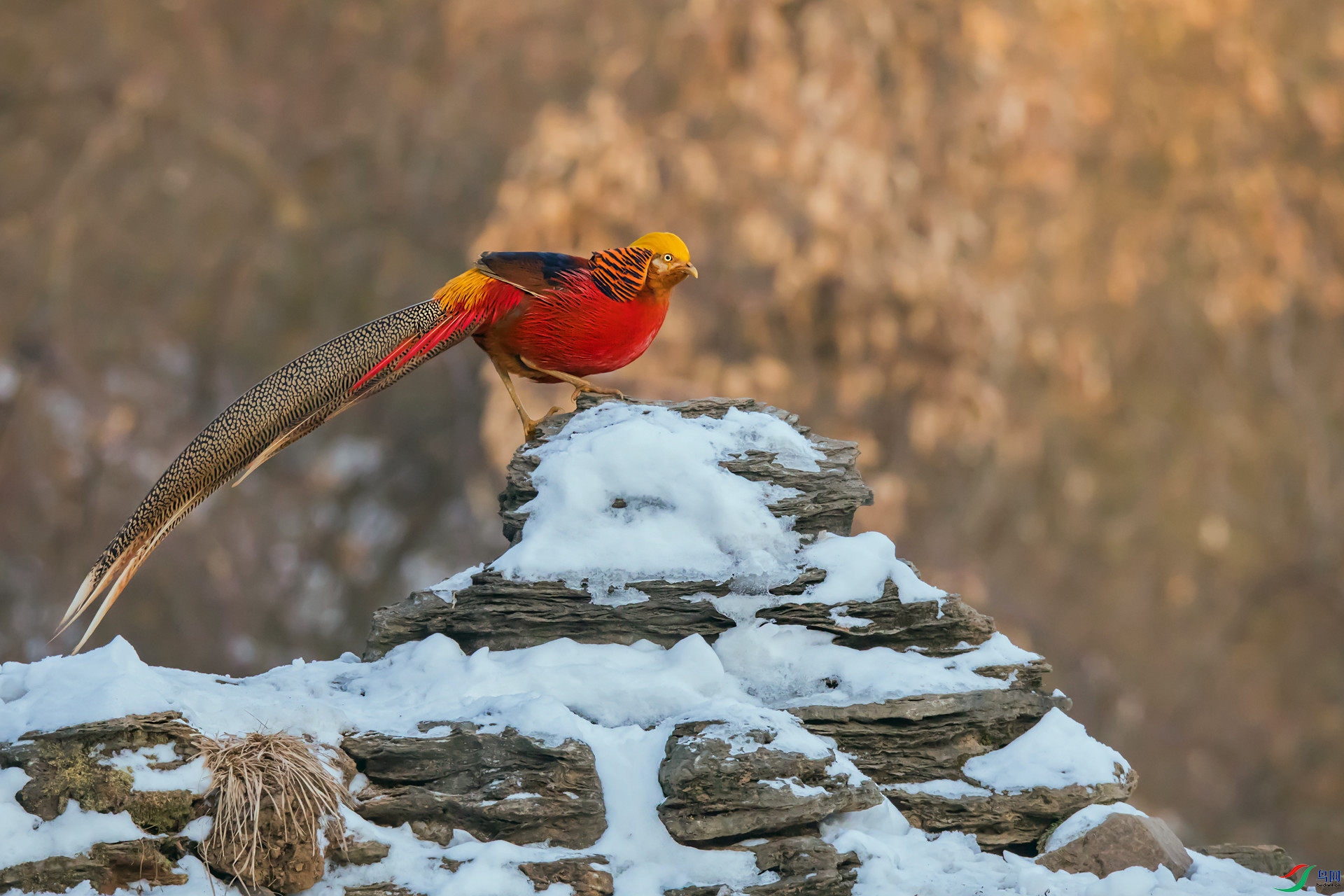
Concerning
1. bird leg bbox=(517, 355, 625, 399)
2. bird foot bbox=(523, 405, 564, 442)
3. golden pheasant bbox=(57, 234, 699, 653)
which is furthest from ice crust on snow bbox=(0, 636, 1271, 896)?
bird leg bbox=(517, 355, 625, 399)

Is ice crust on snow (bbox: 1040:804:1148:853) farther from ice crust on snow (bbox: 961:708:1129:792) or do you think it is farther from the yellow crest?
the yellow crest

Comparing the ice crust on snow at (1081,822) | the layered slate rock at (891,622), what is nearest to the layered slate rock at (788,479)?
the layered slate rock at (891,622)

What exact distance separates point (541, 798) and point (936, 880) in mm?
1567

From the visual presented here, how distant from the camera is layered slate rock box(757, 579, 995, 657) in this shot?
231 inches

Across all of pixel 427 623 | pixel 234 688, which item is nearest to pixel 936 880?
pixel 427 623

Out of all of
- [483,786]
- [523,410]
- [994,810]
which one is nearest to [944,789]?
[994,810]

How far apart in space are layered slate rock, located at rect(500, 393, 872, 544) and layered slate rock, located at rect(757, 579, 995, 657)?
1.71 ft

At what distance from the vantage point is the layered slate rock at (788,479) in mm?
6285

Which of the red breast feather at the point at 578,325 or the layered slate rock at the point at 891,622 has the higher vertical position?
the red breast feather at the point at 578,325

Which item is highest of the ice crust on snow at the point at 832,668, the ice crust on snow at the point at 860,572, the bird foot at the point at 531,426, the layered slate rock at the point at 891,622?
the bird foot at the point at 531,426

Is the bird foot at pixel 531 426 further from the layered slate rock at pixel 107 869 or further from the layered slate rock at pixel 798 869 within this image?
the layered slate rock at pixel 107 869

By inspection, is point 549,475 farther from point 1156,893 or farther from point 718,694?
point 1156,893

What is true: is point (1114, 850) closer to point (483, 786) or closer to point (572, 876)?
point (572, 876)

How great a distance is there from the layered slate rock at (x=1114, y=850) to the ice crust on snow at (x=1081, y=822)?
0.05ft
